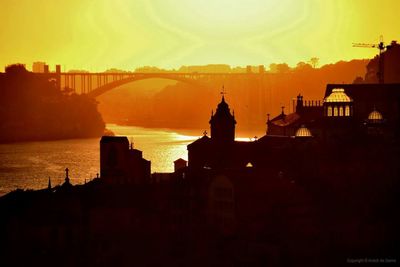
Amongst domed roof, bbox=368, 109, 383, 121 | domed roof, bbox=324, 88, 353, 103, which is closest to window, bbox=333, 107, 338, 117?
domed roof, bbox=324, 88, 353, 103

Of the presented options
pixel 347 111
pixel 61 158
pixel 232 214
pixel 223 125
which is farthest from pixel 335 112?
pixel 61 158

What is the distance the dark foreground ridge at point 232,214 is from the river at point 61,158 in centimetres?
3071

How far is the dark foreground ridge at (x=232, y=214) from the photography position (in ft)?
197

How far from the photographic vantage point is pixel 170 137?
18650cm

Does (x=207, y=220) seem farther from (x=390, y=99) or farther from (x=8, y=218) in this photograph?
(x=390, y=99)

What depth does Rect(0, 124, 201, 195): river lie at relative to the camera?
352ft

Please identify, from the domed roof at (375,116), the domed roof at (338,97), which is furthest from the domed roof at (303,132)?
the domed roof at (375,116)

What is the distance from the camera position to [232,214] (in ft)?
204

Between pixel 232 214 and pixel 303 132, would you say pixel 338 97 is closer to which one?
pixel 303 132

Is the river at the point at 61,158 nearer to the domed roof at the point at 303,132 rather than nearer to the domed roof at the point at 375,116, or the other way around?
the domed roof at the point at 303,132

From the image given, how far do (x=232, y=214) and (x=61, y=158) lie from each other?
78.8 meters

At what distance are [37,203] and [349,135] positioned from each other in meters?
22.2

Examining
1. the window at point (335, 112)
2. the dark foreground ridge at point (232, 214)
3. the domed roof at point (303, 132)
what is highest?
the window at point (335, 112)

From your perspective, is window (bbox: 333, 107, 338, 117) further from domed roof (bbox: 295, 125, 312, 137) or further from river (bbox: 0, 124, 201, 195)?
river (bbox: 0, 124, 201, 195)
